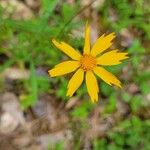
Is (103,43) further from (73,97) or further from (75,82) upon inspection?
(73,97)

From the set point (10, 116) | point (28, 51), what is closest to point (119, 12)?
point (28, 51)

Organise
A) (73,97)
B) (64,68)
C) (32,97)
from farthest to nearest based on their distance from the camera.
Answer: (73,97), (32,97), (64,68)

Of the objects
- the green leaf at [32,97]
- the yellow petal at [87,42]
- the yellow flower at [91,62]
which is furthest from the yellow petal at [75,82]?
the green leaf at [32,97]

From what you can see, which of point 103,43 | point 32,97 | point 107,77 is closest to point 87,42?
point 103,43

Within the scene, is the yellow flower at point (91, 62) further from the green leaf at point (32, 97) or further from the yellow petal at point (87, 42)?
the green leaf at point (32, 97)

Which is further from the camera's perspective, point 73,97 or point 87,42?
point 73,97

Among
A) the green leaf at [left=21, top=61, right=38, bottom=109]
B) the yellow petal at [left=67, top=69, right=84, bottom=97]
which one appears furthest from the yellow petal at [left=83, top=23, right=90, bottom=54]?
the green leaf at [left=21, top=61, right=38, bottom=109]
